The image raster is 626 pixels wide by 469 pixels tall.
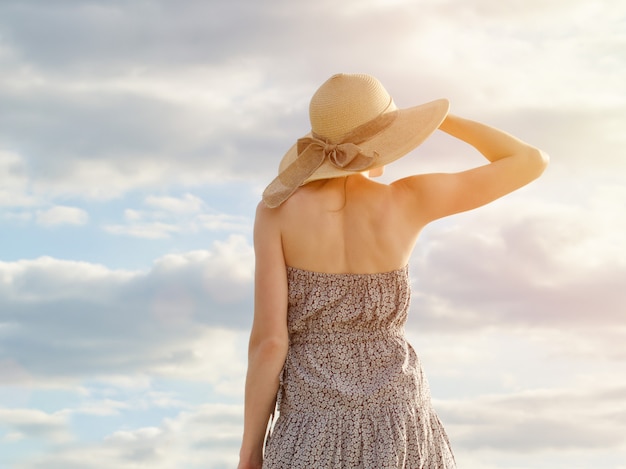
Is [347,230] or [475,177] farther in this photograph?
→ [475,177]

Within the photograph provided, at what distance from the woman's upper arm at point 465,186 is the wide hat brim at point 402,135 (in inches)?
5.1

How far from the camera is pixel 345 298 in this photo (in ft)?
12.6

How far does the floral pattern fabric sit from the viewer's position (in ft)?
12.4

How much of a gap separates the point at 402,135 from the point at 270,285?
85 cm

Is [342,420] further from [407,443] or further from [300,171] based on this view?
[300,171]

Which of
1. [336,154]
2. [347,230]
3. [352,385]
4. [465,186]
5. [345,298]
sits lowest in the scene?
[352,385]

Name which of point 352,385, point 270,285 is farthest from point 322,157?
point 352,385

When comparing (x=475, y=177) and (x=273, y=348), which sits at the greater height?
(x=475, y=177)

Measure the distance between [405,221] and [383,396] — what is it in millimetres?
717

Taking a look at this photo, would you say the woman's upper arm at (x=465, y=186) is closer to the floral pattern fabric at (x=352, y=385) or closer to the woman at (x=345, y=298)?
the woman at (x=345, y=298)

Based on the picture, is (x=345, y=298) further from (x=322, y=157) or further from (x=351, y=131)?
A: (x=351, y=131)

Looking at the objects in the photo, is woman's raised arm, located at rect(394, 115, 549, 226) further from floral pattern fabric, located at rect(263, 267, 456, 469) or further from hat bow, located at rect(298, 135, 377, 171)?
floral pattern fabric, located at rect(263, 267, 456, 469)

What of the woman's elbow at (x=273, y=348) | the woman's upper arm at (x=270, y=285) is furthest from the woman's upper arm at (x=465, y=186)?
the woman's elbow at (x=273, y=348)

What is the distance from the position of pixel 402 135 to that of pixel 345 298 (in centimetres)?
75
